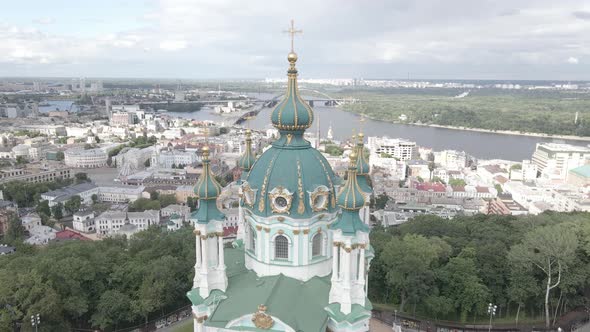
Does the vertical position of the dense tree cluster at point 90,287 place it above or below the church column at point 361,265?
below

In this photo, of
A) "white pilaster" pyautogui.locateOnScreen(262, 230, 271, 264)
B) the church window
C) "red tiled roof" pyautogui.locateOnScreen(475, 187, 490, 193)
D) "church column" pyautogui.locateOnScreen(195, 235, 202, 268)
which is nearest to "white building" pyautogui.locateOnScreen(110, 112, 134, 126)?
"red tiled roof" pyautogui.locateOnScreen(475, 187, 490, 193)

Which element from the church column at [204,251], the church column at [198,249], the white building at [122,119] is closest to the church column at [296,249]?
the church column at [204,251]

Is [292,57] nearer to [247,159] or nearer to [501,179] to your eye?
[247,159]

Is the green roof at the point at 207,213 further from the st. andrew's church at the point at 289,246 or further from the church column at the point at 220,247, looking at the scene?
the church column at the point at 220,247

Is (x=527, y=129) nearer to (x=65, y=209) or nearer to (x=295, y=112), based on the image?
(x=65, y=209)

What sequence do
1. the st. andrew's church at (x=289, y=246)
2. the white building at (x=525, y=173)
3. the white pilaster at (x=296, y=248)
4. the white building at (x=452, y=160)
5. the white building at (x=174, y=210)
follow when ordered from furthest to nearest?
1. the white building at (x=452, y=160)
2. the white building at (x=525, y=173)
3. the white building at (x=174, y=210)
4. the white pilaster at (x=296, y=248)
5. the st. andrew's church at (x=289, y=246)

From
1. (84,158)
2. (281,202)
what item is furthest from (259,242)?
(84,158)
